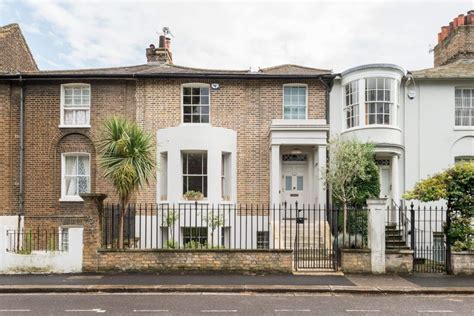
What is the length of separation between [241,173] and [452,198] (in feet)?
27.5

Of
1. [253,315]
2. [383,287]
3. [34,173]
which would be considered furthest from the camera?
[34,173]

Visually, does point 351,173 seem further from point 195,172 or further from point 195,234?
point 195,234

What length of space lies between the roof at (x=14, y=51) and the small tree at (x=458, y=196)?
1872 cm

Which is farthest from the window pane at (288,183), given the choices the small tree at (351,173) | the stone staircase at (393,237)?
the stone staircase at (393,237)

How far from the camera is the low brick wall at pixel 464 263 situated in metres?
12.4

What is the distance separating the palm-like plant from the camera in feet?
42.6

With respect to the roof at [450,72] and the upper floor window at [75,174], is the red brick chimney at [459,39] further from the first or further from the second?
the upper floor window at [75,174]

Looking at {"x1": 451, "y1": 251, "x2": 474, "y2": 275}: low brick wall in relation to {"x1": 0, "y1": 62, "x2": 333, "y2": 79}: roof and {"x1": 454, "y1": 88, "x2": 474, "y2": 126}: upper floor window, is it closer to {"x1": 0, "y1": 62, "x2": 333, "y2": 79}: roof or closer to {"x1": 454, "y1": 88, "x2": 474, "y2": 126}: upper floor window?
{"x1": 454, "y1": 88, "x2": 474, "y2": 126}: upper floor window

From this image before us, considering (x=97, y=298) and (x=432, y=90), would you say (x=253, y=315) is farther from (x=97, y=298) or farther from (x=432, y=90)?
(x=432, y=90)

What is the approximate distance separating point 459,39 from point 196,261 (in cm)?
1720

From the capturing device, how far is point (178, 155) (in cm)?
1748

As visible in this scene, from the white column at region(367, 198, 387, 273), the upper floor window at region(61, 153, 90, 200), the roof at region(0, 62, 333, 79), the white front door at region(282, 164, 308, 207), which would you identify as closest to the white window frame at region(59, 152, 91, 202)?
the upper floor window at region(61, 153, 90, 200)

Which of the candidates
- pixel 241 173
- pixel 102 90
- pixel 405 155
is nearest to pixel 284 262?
pixel 241 173

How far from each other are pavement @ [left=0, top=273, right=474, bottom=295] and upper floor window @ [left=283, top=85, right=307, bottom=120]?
8.35 metres
